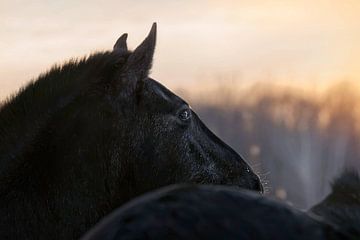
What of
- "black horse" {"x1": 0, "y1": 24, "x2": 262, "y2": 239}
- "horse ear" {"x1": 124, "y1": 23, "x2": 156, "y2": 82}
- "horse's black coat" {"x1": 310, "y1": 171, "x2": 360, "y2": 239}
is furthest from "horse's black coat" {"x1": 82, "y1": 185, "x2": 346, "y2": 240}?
"horse ear" {"x1": 124, "y1": 23, "x2": 156, "y2": 82}

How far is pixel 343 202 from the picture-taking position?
4.63 m

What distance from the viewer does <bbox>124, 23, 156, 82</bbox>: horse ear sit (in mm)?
6418

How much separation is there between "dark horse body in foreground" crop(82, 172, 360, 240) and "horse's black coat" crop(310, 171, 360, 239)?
152 centimetres

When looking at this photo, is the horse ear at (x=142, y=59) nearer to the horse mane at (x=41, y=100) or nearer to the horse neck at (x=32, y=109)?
the horse mane at (x=41, y=100)

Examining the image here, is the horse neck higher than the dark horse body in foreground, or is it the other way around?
the dark horse body in foreground

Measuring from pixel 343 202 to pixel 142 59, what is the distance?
2.51 meters

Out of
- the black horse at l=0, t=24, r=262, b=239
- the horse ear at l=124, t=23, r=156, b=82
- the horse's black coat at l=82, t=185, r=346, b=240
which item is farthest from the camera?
the horse ear at l=124, t=23, r=156, b=82

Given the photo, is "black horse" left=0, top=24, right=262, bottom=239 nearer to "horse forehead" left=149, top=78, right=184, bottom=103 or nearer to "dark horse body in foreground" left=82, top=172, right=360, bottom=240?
"horse forehead" left=149, top=78, right=184, bottom=103

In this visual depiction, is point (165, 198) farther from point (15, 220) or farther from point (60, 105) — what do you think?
point (60, 105)

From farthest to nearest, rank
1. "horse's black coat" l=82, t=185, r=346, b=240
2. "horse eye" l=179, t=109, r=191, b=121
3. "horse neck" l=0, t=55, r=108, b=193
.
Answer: "horse eye" l=179, t=109, r=191, b=121 < "horse neck" l=0, t=55, r=108, b=193 < "horse's black coat" l=82, t=185, r=346, b=240

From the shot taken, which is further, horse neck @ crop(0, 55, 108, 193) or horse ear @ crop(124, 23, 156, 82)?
horse ear @ crop(124, 23, 156, 82)

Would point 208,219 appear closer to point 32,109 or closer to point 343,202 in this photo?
point 343,202

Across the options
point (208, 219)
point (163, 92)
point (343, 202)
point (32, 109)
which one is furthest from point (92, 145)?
point (208, 219)

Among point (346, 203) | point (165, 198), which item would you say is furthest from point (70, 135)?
point (165, 198)
